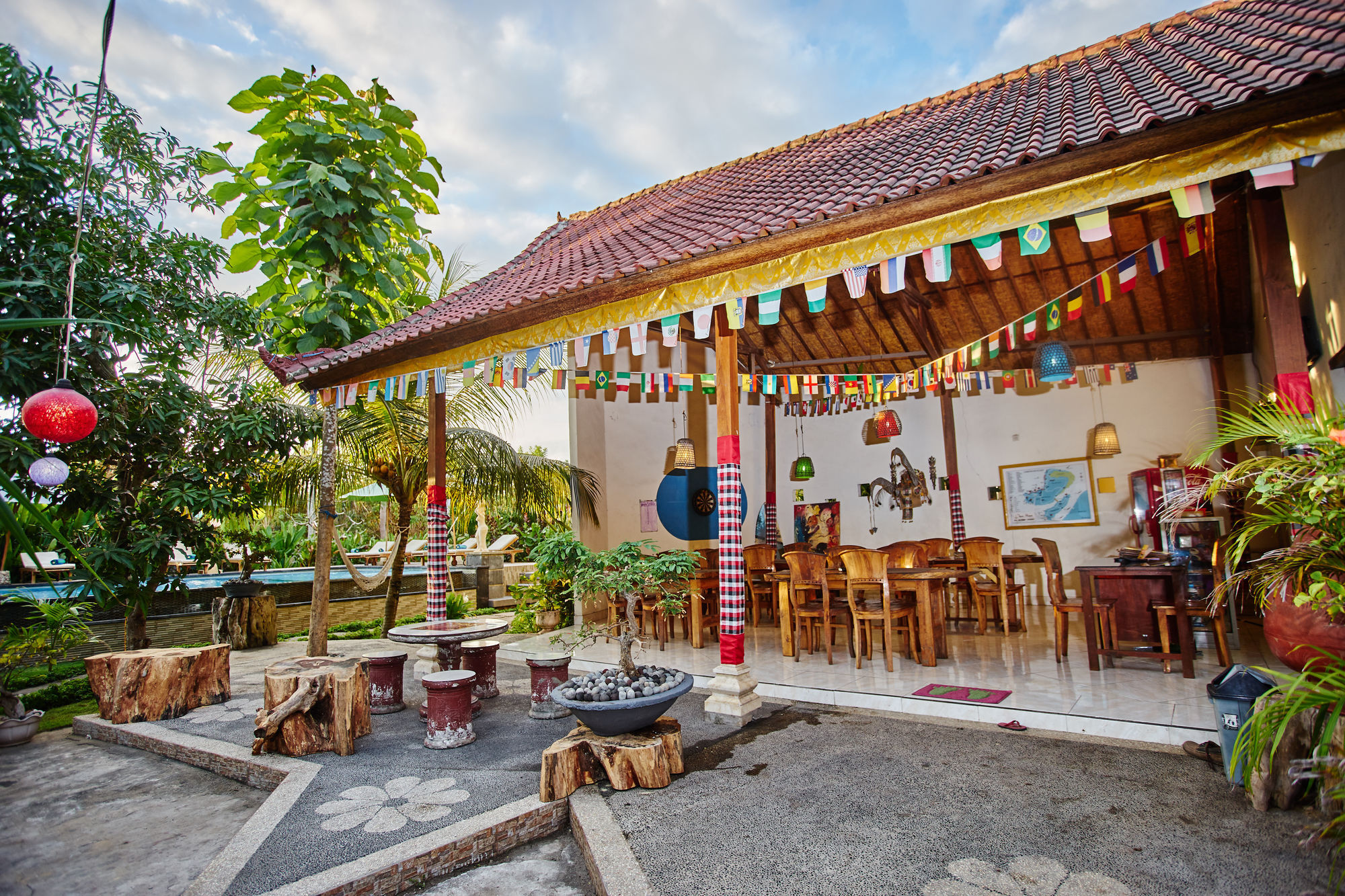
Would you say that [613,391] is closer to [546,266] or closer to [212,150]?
[546,266]

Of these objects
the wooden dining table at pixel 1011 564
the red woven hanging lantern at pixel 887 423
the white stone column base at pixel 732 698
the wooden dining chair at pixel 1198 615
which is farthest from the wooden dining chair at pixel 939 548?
the white stone column base at pixel 732 698

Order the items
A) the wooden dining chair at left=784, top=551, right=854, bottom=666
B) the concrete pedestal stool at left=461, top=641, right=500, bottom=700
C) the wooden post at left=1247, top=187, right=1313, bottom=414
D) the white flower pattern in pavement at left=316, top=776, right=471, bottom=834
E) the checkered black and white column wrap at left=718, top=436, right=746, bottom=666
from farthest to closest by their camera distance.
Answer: the wooden dining chair at left=784, top=551, right=854, bottom=666, the concrete pedestal stool at left=461, top=641, right=500, bottom=700, the checkered black and white column wrap at left=718, top=436, right=746, bottom=666, the wooden post at left=1247, top=187, right=1313, bottom=414, the white flower pattern in pavement at left=316, top=776, right=471, bottom=834

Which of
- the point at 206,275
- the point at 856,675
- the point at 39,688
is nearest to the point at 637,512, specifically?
the point at 856,675

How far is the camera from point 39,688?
615 cm

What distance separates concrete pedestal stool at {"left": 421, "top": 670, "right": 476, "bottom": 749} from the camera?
4105mm

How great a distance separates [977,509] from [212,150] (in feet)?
33.3

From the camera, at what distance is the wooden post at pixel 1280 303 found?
3.45 meters

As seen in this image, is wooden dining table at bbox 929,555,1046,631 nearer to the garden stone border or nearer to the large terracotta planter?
the large terracotta planter

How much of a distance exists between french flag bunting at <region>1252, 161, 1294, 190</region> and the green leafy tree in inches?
239

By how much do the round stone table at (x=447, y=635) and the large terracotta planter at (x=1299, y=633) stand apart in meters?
4.51

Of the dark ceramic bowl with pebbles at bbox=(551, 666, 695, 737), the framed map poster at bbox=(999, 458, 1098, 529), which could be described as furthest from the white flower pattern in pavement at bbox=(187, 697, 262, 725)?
the framed map poster at bbox=(999, 458, 1098, 529)

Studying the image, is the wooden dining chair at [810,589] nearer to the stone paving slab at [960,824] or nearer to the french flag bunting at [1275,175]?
the stone paving slab at [960,824]

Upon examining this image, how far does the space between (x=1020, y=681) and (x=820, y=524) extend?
243 inches

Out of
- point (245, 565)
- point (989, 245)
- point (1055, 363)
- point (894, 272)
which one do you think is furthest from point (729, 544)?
point (245, 565)
